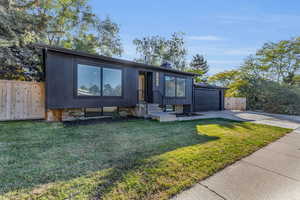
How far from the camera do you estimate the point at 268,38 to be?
1655 cm

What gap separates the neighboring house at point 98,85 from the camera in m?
5.80

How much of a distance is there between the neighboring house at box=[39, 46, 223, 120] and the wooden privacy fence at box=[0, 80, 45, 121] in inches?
33.2

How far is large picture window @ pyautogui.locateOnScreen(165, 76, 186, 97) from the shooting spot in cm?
955

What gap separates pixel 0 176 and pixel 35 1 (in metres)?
11.4

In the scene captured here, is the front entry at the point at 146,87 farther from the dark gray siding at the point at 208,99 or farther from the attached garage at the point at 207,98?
the dark gray siding at the point at 208,99

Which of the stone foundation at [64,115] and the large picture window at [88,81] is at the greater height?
the large picture window at [88,81]

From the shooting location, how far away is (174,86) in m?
9.90

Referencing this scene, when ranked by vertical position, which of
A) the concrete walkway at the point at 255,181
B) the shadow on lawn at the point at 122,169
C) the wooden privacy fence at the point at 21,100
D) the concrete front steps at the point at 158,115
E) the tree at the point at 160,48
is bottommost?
the concrete walkway at the point at 255,181

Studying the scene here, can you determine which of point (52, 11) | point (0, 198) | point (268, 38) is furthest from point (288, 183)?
point (268, 38)

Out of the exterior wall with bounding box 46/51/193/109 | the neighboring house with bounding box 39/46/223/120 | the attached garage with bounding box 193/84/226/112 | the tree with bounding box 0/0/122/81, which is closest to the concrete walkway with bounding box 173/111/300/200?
the neighboring house with bounding box 39/46/223/120

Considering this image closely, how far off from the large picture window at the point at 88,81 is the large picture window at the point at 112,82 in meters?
0.29

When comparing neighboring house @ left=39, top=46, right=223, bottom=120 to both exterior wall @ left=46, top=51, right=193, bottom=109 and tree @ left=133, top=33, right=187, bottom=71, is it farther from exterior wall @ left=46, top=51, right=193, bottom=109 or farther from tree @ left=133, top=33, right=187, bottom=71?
tree @ left=133, top=33, right=187, bottom=71

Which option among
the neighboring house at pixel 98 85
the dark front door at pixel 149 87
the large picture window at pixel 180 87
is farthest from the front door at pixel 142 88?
the large picture window at pixel 180 87

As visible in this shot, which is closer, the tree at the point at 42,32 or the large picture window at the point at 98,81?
the large picture window at the point at 98,81
